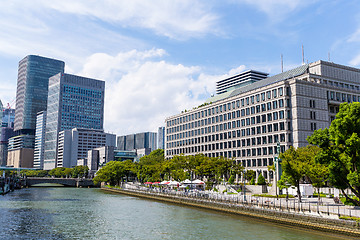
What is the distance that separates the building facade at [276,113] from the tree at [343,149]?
212 feet

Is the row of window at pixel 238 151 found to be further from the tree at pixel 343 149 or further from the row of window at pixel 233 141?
the tree at pixel 343 149

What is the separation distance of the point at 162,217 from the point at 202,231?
15961 millimetres

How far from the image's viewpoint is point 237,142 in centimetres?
13575

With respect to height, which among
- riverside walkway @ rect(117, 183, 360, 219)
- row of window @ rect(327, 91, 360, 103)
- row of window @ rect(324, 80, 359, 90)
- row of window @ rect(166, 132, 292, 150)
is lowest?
riverside walkway @ rect(117, 183, 360, 219)

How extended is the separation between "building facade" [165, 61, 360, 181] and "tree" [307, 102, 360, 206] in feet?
212

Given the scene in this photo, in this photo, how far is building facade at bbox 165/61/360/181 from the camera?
115 m

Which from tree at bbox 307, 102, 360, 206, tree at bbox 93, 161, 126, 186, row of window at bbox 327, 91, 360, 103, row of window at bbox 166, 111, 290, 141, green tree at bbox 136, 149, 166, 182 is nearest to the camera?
tree at bbox 307, 102, 360, 206

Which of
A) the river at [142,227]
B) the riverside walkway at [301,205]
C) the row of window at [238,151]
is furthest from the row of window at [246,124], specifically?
the river at [142,227]

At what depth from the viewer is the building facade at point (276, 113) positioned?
377ft

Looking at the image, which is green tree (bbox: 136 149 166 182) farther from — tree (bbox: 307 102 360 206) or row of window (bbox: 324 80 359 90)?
tree (bbox: 307 102 360 206)

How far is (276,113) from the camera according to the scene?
11906 cm

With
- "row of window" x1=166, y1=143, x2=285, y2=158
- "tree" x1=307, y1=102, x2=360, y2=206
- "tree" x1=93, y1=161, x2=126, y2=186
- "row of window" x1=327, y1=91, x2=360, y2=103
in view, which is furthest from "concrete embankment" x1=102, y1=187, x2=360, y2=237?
"tree" x1=93, y1=161, x2=126, y2=186

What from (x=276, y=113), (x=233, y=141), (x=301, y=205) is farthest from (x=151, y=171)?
(x=301, y=205)

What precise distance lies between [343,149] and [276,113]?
7352 cm
